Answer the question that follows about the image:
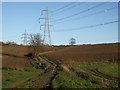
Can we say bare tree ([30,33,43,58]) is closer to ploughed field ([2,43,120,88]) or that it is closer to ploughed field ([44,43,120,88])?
Result: ploughed field ([2,43,120,88])

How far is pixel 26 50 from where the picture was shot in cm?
8450

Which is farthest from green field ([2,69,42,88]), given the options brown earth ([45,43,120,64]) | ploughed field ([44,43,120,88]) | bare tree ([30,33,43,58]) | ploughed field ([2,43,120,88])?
bare tree ([30,33,43,58])

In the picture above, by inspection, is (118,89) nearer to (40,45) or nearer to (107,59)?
(107,59)

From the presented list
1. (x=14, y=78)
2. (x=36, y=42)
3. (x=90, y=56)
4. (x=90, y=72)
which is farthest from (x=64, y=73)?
(x=36, y=42)

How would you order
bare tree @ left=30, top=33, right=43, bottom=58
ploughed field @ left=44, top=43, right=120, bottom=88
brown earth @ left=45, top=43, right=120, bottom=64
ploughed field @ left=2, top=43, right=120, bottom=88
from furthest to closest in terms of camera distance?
1. bare tree @ left=30, top=33, right=43, bottom=58
2. brown earth @ left=45, top=43, right=120, bottom=64
3. ploughed field @ left=2, top=43, right=120, bottom=88
4. ploughed field @ left=44, top=43, right=120, bottom=88

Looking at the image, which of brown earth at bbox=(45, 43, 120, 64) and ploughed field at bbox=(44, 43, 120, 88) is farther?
brown earth at bbox=(45, 43, 120, 64)

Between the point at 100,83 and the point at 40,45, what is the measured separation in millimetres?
65423

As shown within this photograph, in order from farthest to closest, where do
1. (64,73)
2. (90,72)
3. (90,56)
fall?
1. (90,56)
2. (90,72)
3. (64,73)

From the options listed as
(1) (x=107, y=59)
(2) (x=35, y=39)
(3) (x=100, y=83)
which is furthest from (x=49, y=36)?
(3) (x=100, y=83)

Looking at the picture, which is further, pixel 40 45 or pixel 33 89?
pixel 40 45

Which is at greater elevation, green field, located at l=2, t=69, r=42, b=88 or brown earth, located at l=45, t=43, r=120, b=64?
brown earth, located at l=45, t=43, r=120, b=64

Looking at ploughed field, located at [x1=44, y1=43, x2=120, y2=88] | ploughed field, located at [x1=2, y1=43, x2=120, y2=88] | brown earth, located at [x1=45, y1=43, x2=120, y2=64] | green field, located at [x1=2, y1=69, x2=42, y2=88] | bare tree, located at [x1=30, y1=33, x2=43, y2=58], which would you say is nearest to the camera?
ploughed field, located at [x1=44, y1=43, x2=120, y2=88]

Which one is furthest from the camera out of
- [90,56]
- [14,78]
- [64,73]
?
[90,56]

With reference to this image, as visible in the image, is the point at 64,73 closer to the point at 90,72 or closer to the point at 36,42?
the point at 90,72
